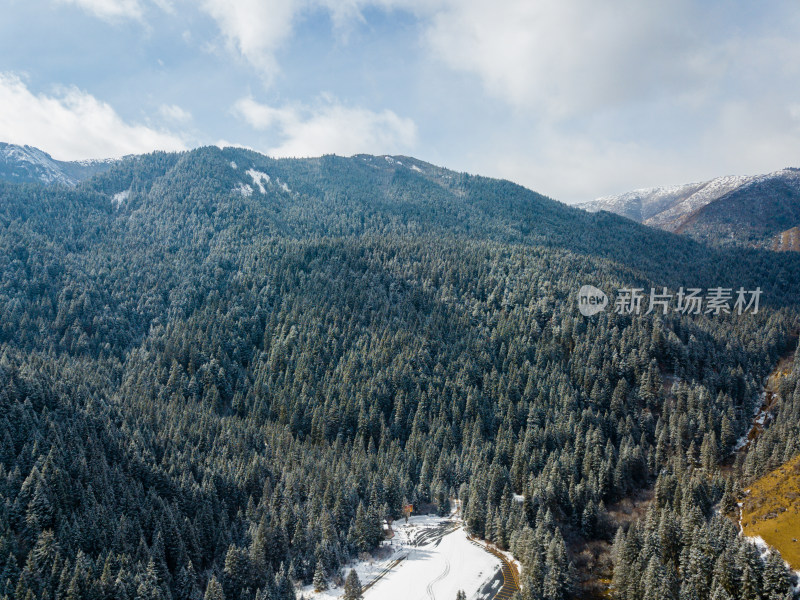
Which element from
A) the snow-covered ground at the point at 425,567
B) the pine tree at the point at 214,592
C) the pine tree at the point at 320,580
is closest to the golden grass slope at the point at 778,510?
the snow-covered ground at the point at 425,567

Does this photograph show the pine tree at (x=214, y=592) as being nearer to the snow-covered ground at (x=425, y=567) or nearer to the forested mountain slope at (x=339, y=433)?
the forested mountain slope at (x=339, y=433)

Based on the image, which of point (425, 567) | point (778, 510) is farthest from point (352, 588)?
point (778, 510)

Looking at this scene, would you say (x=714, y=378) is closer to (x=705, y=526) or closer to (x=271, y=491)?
(x=705, y=526)

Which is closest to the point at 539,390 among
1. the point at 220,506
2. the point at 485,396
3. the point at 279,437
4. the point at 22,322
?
the point at 485,396

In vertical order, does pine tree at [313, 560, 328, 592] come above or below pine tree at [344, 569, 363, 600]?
below

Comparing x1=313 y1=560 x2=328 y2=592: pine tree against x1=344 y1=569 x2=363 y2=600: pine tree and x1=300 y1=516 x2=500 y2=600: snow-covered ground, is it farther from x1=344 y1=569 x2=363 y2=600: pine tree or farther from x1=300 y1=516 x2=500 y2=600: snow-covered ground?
x1=344 y1=569 x2=363 y2=600: pine tree

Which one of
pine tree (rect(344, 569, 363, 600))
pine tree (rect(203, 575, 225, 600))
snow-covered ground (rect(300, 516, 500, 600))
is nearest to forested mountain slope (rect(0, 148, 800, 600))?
pine tree (rect(203, 575, 225, 600))
